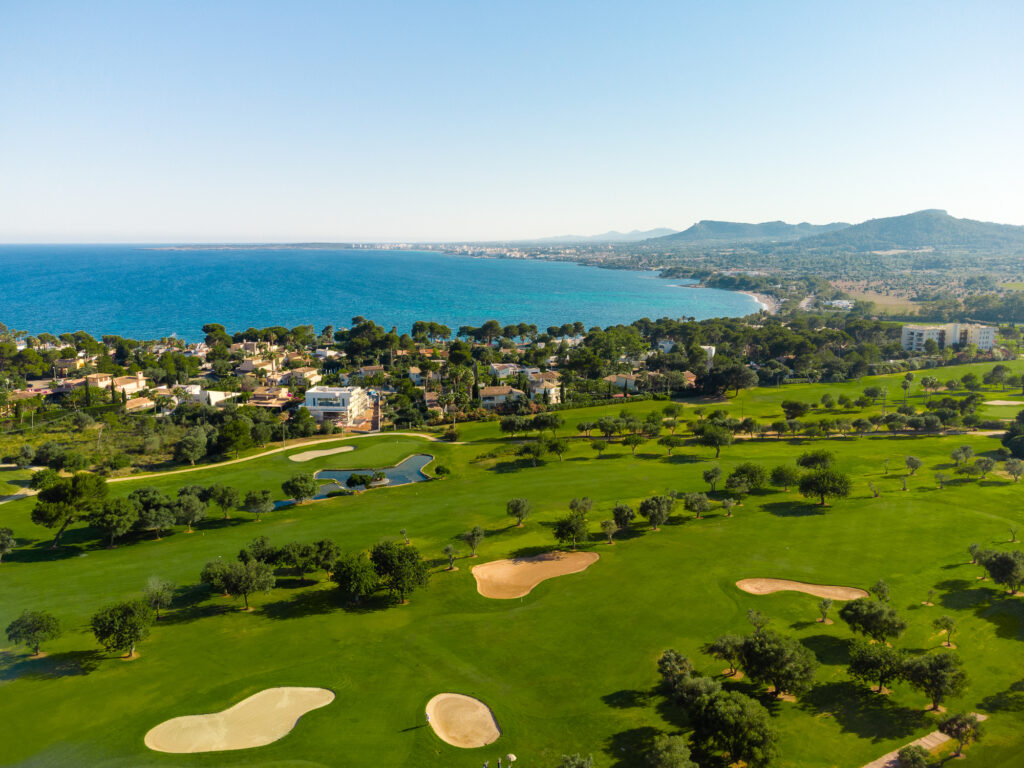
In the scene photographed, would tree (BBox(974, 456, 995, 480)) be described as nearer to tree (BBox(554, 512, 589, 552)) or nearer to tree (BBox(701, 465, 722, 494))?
tree (BBox(701, 465, 722, 494))

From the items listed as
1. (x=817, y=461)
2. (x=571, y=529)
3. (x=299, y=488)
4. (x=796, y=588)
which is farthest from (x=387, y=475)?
(x=817, y=461)

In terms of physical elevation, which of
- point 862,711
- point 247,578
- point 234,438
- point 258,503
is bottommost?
point 258,503

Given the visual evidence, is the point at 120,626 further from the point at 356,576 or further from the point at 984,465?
the point at 984,465

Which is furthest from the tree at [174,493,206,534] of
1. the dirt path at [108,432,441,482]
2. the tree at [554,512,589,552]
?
the tree at [554,512,589,552]

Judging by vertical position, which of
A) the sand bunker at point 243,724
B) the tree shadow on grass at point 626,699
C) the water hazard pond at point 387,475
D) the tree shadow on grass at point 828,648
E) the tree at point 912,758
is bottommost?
the water hazard pond at point 387,475

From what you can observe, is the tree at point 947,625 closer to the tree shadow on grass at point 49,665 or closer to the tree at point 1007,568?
the tree at point 1007,568

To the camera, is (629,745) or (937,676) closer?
(629,745)

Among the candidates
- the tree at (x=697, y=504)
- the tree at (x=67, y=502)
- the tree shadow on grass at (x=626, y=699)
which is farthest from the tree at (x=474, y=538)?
the tree at (x=67, y=502)
